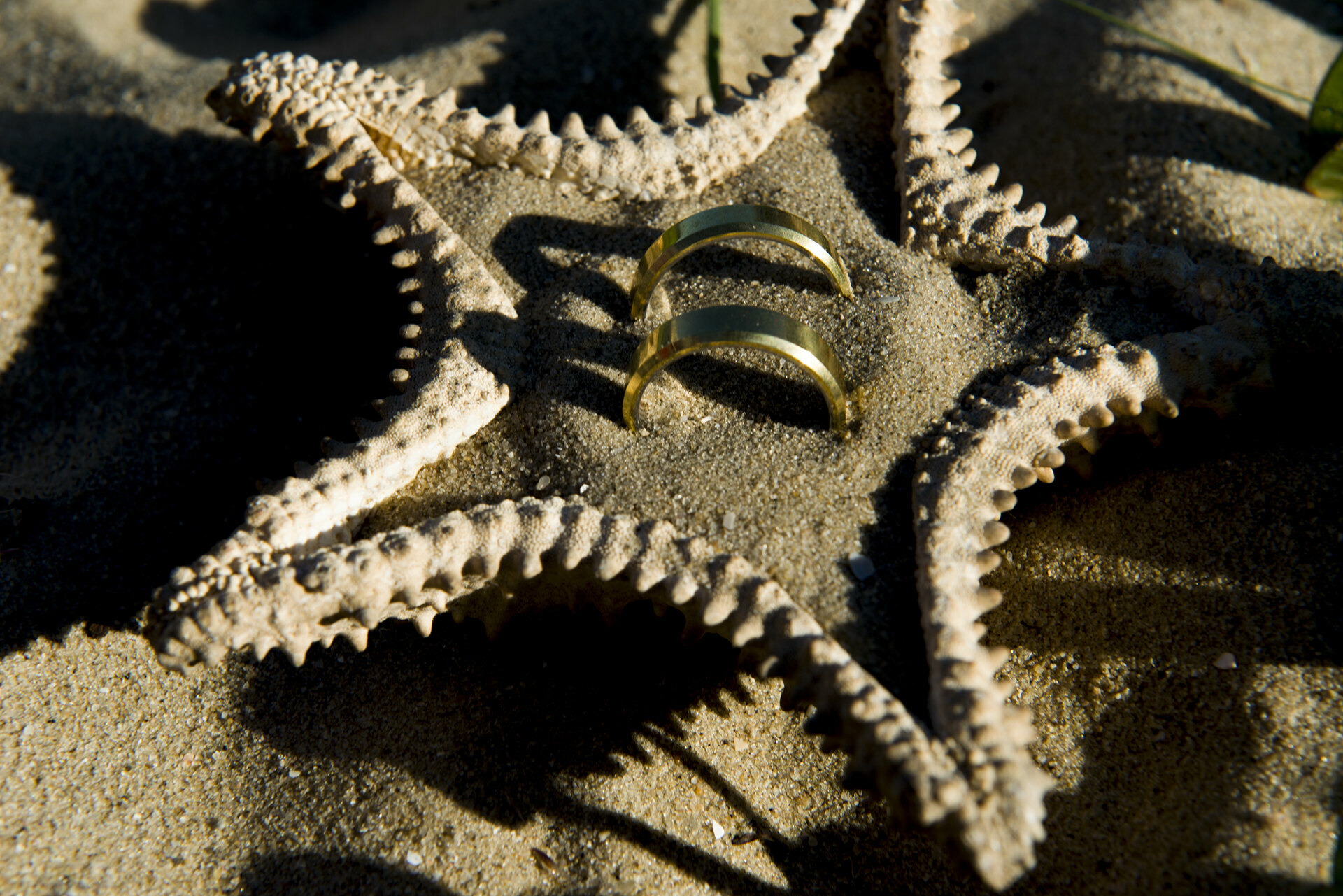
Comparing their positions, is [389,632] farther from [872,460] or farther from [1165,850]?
[1165,850]

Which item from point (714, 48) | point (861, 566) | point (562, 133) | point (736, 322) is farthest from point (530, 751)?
point (714, 48)

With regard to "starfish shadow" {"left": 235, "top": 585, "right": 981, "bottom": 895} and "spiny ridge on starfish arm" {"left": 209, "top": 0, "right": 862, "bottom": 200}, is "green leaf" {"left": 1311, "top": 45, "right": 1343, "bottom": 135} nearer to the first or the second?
"spiny ridge on starfish arm" {"left": 209, "top": 0, "right": 862, "bottom": 200}

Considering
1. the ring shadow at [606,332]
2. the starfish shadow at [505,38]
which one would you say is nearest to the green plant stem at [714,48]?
→ the starfish shadow at [505,38]

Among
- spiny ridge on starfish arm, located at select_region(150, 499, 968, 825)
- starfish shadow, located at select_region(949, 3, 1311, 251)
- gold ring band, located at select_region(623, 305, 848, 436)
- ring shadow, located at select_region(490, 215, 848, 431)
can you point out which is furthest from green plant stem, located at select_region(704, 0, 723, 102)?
spiny ridge on starfish arm, located at select_region(150, 499, 968, 825)

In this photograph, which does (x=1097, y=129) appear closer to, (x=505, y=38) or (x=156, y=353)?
(x=505, y=38)

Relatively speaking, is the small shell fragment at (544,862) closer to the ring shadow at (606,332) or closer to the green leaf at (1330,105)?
the ring shadow at (606,332)

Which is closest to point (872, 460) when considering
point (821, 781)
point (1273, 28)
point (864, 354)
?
point (864, 354)
